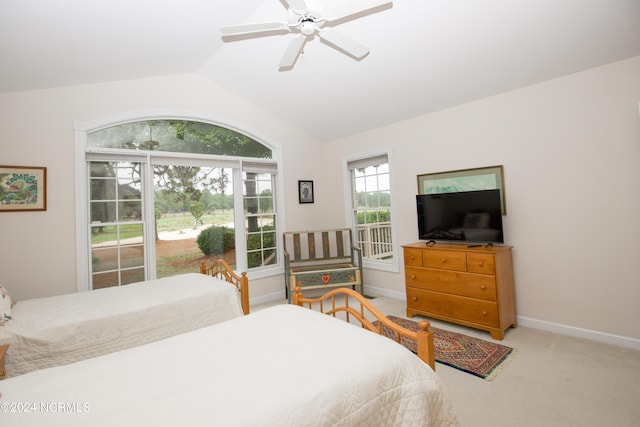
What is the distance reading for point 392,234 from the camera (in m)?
4.40

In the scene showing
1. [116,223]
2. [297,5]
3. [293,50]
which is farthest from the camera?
[116,223]

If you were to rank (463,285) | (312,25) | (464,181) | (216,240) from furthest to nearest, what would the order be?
(216,240) → (464,181) → (463,285) → (312,25)

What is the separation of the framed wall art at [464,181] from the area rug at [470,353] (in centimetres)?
141

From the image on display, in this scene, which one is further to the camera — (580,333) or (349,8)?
(580,333)

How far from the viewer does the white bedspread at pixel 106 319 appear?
73.4 inches

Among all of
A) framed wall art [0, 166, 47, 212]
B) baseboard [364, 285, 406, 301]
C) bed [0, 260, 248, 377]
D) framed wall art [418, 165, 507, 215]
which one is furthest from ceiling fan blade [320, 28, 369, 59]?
baseboard [364, 285, 406, 301]

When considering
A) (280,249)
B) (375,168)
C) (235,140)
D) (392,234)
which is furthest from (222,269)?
(375,168)

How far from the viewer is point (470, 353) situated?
268 centimetres

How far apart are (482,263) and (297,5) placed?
2.73m

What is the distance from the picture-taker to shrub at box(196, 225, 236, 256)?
418 centimetres

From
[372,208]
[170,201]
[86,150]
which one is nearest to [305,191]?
Result: [372,208]

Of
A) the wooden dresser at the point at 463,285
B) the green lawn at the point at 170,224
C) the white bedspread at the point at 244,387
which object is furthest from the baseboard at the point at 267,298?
the white bedspread at the point at 244,387

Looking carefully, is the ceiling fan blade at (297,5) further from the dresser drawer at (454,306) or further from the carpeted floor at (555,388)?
the dresser drawer at (454,306)

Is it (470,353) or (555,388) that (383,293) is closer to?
(470,353)
